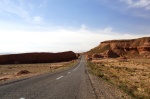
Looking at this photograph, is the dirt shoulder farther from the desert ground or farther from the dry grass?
the desert ground

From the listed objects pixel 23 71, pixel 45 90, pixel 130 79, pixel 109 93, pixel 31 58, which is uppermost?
pixel 31 58

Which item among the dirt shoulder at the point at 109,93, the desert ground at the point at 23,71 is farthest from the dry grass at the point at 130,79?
the desert ground at the point at 23,71

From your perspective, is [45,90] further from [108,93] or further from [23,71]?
[23,71]

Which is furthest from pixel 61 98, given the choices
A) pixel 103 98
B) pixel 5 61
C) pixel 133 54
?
pixel 133 54

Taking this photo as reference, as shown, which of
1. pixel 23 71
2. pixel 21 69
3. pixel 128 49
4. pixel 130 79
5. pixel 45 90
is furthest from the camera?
pixel 128 49

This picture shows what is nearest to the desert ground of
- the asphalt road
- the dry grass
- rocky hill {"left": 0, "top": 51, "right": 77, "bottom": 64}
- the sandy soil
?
the sandy soil

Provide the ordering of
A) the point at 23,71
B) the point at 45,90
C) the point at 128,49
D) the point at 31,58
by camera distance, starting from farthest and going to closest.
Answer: the point at 128,49 → the point at 31,58 → the point at 23,71 → the point at 45,90

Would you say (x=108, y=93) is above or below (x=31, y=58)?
below

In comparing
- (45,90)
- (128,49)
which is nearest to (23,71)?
(45,90)

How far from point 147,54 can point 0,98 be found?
5799 inches

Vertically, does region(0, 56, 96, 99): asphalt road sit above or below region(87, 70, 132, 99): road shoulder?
above

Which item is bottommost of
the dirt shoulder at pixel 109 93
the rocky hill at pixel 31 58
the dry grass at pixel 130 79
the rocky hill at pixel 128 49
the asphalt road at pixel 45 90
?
the dry grass at pixel 130 79

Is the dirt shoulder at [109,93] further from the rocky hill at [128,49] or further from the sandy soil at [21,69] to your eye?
the rocky hill at [128,49]

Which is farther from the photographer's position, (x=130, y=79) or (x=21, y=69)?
(x=21, y=69)
